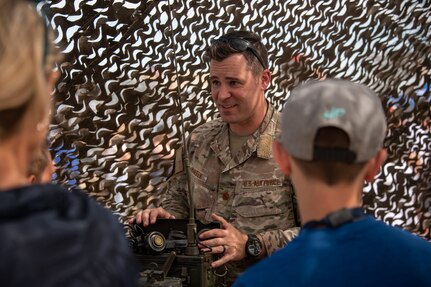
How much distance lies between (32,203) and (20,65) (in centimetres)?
17

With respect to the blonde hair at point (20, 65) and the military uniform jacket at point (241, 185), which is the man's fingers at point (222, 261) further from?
the blonde hair at point (20, 65)

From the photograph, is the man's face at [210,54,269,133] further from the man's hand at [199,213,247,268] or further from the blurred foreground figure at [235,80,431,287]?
the blurred foreground figure at [235,80,431,287]

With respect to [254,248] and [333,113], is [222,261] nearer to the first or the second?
[254,248]

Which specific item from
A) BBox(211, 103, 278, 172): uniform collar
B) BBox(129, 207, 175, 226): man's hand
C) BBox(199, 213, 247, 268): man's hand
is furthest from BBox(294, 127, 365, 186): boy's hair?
BBox(211, 103, 278, 172): uniform collar

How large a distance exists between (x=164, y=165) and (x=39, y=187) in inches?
83.9

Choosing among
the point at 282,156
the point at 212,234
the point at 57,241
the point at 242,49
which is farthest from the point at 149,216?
the point at 57,241

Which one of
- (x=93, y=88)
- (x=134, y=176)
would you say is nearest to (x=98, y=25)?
(x=93, y=88)

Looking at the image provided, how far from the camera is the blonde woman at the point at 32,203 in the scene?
753 mm

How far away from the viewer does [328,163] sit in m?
1.08

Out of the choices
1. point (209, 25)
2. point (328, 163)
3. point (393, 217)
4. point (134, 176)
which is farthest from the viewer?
point (393, 217)

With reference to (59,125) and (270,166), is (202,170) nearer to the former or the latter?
(270,166)

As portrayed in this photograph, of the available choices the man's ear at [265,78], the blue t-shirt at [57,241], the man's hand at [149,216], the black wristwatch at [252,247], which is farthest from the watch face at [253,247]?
the blue t-shirt at [57,241]

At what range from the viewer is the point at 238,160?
2.23 m

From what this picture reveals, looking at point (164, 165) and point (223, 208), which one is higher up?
point (164, 165)
